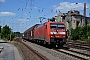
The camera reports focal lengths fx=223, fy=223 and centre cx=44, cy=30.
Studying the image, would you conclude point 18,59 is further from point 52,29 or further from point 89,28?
point 89,28

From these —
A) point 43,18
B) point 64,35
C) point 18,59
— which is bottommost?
point 18,59

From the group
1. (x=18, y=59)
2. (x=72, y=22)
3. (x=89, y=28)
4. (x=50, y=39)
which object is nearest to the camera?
(x=18, y=59)

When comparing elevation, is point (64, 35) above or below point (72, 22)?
below

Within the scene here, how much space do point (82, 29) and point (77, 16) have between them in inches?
909

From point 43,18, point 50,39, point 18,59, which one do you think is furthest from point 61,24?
point 43,18

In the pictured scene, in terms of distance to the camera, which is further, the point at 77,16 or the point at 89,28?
the point at 77,16

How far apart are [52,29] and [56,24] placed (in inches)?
30.4

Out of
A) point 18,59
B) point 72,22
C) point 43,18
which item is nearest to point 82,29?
point 43,18

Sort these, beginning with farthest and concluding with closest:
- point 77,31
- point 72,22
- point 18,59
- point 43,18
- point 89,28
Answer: point 72,22
point 77,31
point 89,28
point 43,18
point 18,59

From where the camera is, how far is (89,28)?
53.2 m

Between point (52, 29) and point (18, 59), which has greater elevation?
point (52, 29)

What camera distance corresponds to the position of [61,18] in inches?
3246

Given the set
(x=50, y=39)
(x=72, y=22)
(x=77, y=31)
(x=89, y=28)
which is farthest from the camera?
(x=72, y=22)

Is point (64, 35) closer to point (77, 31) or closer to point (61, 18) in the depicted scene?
point (77, 31)
